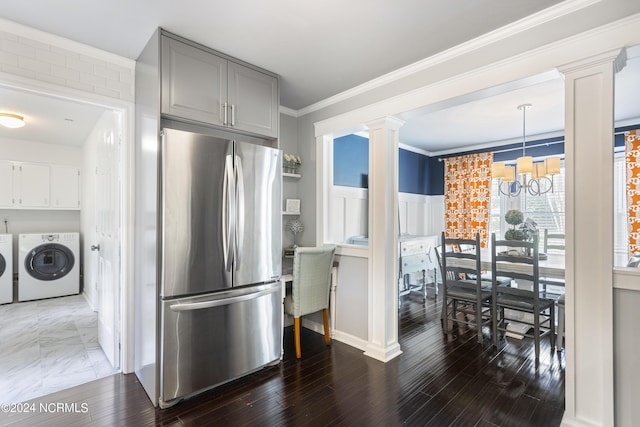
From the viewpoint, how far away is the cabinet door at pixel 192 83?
7.10 feet

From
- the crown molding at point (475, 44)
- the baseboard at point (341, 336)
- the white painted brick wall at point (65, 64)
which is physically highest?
the crown molding at point (475, 44)

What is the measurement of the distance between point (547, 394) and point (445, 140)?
12.6 ft

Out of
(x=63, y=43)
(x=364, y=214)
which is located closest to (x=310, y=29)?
(x=63, y=43)

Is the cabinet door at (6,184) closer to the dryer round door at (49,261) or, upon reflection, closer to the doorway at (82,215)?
the doorway at (82,215)

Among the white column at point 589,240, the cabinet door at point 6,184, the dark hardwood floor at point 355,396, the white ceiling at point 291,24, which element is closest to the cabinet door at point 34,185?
the cabinet door at point 6,184

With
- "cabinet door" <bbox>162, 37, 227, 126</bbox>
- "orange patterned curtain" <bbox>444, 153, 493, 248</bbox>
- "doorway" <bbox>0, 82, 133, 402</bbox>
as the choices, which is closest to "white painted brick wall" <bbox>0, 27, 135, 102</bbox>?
"doorway" <bbox>0, 82, 133, 402</bbox>

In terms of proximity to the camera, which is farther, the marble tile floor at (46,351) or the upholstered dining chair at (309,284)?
the upholstered dining chair at (309,284)

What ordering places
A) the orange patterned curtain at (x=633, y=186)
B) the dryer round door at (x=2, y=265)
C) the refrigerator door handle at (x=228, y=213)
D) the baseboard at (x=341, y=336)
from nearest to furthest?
the refrigerator door handle at (x=228, y=213), the baseboard at (x=341, y=336), the orange patterned curtain at (x=633, y=186), the dryer round door at (x=2, y=265)

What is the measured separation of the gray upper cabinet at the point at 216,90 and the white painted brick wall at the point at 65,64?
637mm

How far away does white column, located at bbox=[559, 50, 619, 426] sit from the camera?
172 cm

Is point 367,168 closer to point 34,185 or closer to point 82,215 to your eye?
point 82,215

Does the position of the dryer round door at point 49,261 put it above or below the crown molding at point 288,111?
below

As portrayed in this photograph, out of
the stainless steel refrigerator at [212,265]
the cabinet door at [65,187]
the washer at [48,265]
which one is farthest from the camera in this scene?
the cabinet door at [65,187]

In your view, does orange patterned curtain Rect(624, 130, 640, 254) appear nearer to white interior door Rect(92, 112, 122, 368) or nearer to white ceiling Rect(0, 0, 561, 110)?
white ceiling Rect(0, 0, 561, 110)
